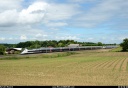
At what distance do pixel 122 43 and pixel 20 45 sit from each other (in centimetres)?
4688

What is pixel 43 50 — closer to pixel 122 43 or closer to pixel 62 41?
pixel 122 43

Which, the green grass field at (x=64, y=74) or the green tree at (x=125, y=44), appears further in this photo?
the green tree at (x=125, y=44)

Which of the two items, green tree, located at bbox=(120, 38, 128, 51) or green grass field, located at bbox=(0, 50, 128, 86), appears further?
green tree, located at bbox=(120, 38, 128, 51)

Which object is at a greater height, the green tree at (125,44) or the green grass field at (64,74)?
the green tree at (125,44)

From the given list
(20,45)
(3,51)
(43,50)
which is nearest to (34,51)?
(43,50)

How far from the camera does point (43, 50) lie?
239ft

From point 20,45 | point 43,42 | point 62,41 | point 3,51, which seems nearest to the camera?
point 3,51

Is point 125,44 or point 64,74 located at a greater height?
point 125,44

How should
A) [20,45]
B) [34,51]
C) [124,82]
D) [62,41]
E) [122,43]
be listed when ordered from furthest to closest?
[62,41], [20,45], [122,43], [34,51], [124,82]

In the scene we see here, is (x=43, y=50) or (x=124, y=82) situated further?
(x=43, y=50)

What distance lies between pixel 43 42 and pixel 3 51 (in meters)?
59.7

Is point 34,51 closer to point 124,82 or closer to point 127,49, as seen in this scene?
point 127,49

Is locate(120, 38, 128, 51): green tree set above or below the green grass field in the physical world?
above

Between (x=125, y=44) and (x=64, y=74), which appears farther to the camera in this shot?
(x=125, y=44)
